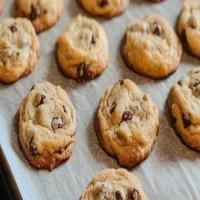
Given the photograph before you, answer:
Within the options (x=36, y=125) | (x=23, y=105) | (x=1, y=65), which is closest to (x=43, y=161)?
(x=36, y=125)

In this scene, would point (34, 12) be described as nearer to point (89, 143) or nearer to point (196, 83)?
point (89, 143)

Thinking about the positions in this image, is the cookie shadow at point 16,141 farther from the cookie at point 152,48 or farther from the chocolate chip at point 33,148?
the cookie at point 152,48

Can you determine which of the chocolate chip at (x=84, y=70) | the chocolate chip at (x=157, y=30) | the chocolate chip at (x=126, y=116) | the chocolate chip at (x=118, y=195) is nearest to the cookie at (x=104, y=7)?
the chocolate chip at (x=157, y=30)

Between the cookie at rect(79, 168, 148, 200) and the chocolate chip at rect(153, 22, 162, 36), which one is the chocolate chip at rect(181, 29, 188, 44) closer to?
the chocolate chip at rect(153, 22, 162, 36)

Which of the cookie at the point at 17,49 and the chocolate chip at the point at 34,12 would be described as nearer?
the cookie at the point at 17,49

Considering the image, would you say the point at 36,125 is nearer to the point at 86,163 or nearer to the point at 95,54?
the point at 86,163

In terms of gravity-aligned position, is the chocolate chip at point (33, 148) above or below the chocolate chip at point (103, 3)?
below
